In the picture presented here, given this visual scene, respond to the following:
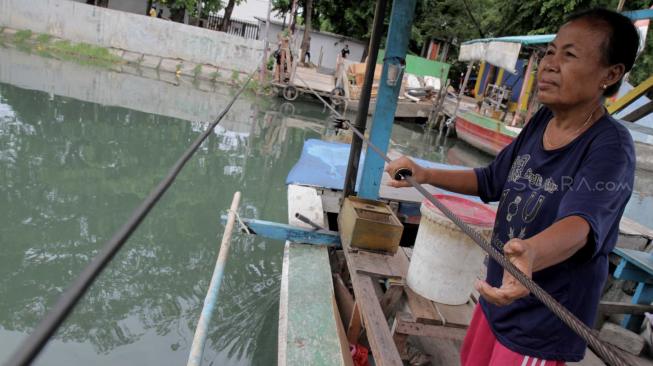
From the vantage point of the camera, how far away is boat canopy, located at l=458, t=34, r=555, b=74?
1067cm

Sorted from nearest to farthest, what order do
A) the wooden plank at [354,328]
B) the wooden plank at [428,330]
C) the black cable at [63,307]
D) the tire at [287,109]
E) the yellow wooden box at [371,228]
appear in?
the black cable at [63,307] → the wooden plank at [428,330] → the yellow wooden box at [371,228] → the wooden plank at [354,328] → the tire at [287,109]

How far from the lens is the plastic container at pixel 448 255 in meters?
2.51

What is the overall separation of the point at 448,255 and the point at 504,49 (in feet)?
33.8

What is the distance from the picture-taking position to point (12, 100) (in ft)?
34.2

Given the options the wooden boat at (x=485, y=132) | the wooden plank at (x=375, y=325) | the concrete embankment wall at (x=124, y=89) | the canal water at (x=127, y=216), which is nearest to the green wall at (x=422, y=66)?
the wooden boat at (x=485, y=132)

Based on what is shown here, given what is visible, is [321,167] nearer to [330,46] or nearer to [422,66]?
[422,66]

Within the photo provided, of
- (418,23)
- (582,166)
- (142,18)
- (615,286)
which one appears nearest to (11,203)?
(582,166)

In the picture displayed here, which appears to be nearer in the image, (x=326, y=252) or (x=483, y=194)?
(x=483, y=194)

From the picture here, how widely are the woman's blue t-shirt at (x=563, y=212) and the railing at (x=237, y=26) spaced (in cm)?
2965

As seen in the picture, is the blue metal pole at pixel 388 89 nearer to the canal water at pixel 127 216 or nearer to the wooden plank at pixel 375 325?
the wooden plank at pixel 375 325

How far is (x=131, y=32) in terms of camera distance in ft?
62.8

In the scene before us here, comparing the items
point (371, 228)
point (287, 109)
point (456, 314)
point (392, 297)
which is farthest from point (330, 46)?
point (456, 314)

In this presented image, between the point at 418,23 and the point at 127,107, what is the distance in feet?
57.2

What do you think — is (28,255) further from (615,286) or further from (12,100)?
(12,100)
